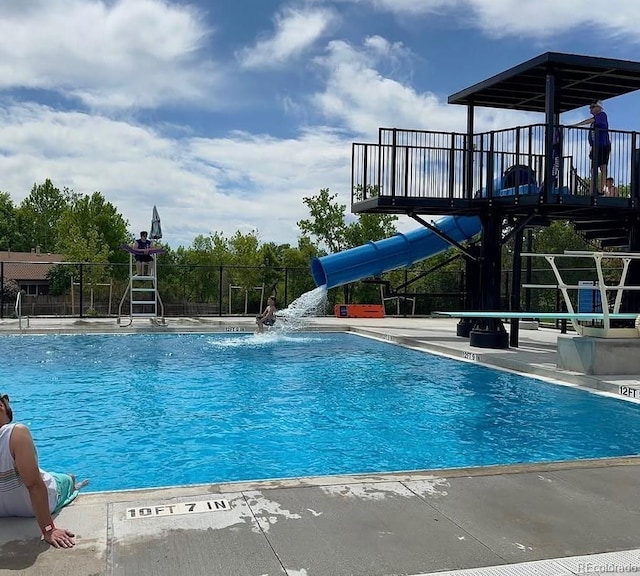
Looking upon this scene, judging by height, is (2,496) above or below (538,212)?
below

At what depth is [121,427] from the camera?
7.63 metres

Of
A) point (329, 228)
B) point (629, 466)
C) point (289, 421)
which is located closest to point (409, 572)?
point (629, 466)

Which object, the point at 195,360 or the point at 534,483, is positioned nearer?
the point at 534,483

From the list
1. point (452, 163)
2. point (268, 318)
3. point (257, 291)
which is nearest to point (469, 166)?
point (452, 163)

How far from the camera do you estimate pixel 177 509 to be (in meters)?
4.08

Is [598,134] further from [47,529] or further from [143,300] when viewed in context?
[143,300]

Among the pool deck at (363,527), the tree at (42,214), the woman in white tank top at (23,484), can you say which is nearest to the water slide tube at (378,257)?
the pool deck at (363,527)

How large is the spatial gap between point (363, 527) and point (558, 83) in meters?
12.8

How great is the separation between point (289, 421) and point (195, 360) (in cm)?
566

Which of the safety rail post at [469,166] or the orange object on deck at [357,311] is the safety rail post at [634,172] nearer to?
the safety rail post at [469,166]

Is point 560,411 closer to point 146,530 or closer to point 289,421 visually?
point 289,421

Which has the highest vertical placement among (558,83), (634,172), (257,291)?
(558,83)

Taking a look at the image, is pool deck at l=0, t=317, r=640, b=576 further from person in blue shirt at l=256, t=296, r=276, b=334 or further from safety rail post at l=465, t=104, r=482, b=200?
person in blue shirt at l=256, t=296, r=276, b=334

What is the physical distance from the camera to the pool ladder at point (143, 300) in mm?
19797
